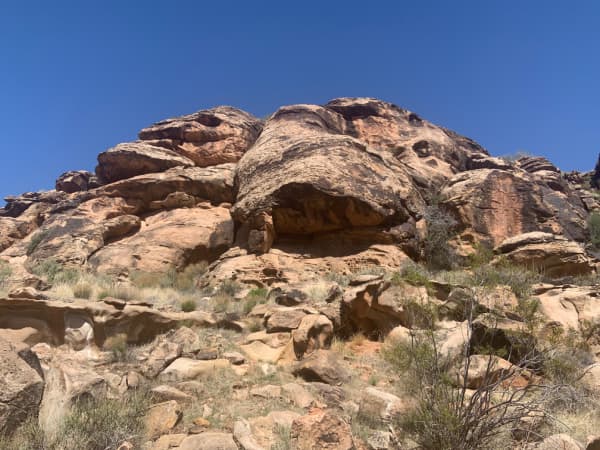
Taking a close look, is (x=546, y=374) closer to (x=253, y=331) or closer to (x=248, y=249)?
(x=253, y=331)

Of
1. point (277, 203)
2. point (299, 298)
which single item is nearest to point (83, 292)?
point (299, 298)

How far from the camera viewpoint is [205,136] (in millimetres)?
22359

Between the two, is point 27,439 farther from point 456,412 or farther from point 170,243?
point 170,243

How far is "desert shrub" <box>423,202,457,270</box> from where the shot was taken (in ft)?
48.9

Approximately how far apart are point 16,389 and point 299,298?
19.7ft

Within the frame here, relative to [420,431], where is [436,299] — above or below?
above

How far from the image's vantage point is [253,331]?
755 cm

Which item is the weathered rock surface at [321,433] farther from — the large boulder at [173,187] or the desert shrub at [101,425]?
the large boulder at [173,187]

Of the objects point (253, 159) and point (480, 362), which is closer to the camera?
point (480, 362)

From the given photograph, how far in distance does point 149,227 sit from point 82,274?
462 cm

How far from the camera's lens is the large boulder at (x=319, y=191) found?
14172 mm

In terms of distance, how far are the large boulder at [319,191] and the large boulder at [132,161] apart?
5395 mm

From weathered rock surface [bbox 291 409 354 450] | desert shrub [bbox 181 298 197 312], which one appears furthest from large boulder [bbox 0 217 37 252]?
weathered rock surface [bbox 291 409 354 450]

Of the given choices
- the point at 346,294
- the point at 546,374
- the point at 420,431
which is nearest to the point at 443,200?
the point at 346,294
